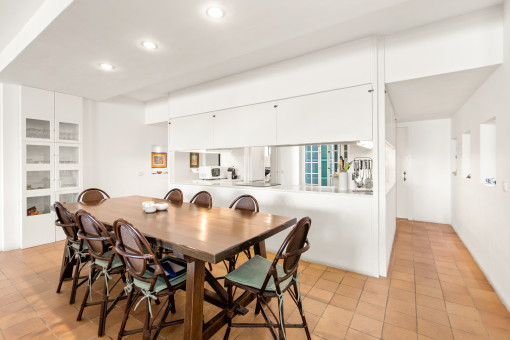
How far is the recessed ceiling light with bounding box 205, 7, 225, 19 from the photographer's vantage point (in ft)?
6.36

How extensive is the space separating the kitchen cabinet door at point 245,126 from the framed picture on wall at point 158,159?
225 centimetres

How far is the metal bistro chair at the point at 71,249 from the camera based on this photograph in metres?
2.26

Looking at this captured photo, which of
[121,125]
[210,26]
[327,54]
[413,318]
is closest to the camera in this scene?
[413,318]

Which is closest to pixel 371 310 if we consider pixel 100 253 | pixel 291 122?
pixel 291 122

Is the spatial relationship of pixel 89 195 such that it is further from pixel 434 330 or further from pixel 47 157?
pixel 434 330

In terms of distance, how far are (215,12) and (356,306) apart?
2.81m

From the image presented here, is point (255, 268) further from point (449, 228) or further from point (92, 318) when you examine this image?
point (449, 228)

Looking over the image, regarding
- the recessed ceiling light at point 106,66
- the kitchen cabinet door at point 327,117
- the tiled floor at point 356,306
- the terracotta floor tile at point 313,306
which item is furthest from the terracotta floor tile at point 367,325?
the recessed ceiling light at point 106,66

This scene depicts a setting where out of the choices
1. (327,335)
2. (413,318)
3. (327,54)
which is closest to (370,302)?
(413,318)

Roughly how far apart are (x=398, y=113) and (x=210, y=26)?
3.69 metres

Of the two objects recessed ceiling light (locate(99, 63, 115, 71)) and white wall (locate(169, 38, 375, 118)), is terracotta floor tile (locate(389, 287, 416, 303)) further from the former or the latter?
recessed ceiling light (locate(99, 63, 115, 71))

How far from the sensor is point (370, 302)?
227 centimetres

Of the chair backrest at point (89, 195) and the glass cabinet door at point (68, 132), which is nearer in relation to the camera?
the chair backrest at point (89, 195)

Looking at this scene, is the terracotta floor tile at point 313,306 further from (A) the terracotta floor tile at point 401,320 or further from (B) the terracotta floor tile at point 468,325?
(B) the terracotta floor tile at point 468,325
